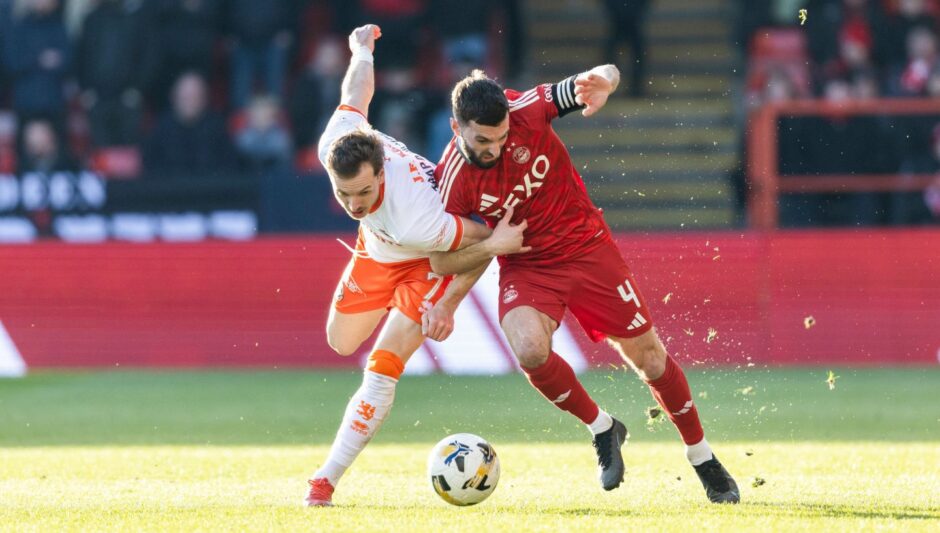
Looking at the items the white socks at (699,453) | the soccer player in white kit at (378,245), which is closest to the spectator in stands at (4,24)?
the soccer player in white kit at (378,245)

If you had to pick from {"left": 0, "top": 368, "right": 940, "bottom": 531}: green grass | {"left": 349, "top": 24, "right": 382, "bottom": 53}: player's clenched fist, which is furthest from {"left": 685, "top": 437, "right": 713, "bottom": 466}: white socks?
{"left": 349, "top": 24, "right": 382, "bottom": 53}: player's clenched fist

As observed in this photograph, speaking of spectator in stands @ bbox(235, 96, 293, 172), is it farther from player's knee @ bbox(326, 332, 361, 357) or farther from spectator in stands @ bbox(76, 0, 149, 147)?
player's knee @ bbox(326, 332, 361, 357)

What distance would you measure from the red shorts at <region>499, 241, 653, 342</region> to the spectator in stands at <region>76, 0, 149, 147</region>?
9549mm

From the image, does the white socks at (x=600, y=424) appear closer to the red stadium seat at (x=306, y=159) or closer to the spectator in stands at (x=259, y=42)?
the red stadium seat at (x=306, y=159)

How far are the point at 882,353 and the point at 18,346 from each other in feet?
24.5

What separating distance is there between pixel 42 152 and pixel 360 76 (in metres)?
9.03

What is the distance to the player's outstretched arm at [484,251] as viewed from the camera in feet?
23.6

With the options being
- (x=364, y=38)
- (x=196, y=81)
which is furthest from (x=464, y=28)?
(x=364, y=38)

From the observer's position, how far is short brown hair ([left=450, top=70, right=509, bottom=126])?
22.3 ft

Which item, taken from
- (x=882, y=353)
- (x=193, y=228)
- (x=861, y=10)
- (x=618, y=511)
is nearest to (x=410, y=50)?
(x=193, y=228)

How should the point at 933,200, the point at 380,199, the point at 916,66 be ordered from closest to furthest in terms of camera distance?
the point at 380,199 → the point at 933,200 → the point at 916,66

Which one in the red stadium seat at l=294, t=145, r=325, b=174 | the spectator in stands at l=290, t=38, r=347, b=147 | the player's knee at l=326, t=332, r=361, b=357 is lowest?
the red stadium seat at l=294, t=145, r=325, b=174

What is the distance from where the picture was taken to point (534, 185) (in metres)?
7.35

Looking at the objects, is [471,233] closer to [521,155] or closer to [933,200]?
[521,155]
